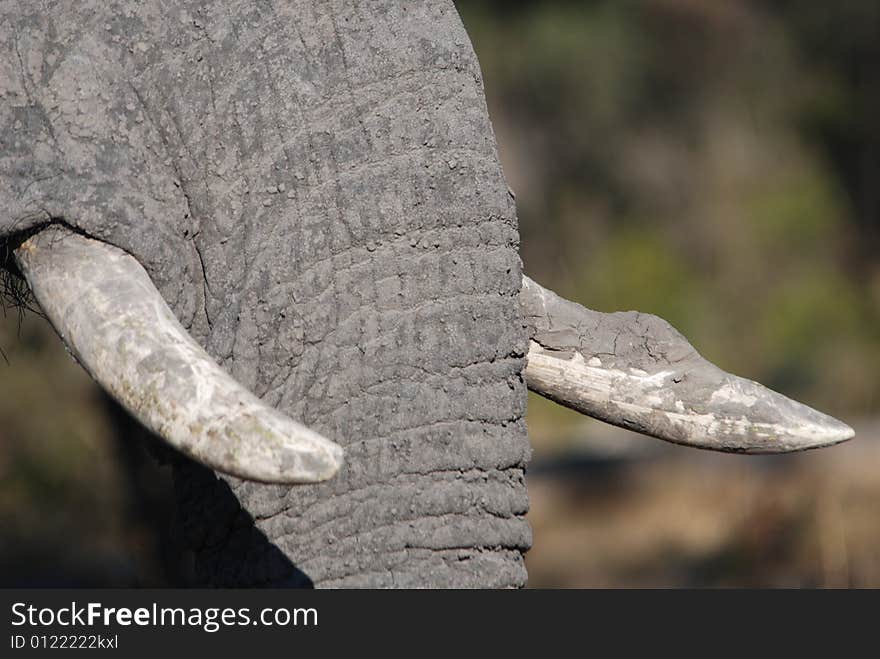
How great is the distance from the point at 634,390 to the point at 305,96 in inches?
29.8

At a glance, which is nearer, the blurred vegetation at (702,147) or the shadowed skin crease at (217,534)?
the shadowed skin crease at (217,534)

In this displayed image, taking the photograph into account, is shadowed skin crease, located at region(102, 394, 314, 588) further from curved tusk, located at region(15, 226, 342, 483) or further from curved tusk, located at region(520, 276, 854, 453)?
curved tusk, located at region(520, 276, 854, 453)

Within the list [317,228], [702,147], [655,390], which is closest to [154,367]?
[317,228]

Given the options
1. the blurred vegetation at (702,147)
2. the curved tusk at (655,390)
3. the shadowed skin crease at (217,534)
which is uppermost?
the blurred vegetation at (702,147)

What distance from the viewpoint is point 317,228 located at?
2.08 metres

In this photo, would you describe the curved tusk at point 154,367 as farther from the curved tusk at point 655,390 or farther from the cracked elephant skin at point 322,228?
the curved tusk at point 655,390

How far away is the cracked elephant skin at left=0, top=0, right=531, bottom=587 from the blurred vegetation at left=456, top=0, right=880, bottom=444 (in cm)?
1010

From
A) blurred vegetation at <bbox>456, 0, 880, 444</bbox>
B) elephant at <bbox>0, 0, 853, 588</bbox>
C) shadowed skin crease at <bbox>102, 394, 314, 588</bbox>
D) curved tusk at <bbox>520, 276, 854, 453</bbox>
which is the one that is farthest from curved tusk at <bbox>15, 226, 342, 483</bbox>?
blurred vegetation at <bbox>456, 0, 880, 444</bbox>

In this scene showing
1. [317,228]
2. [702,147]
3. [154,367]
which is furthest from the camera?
[702,147]

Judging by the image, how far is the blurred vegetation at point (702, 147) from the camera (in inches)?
507

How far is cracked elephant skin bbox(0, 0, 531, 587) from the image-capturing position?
2059mm

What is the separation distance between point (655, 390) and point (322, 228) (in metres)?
0.67

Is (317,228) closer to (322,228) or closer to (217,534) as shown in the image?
(322,228)

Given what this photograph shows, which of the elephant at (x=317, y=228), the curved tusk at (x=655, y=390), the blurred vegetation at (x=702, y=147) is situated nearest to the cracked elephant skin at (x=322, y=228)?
the elephant at (x=317, y=228)
